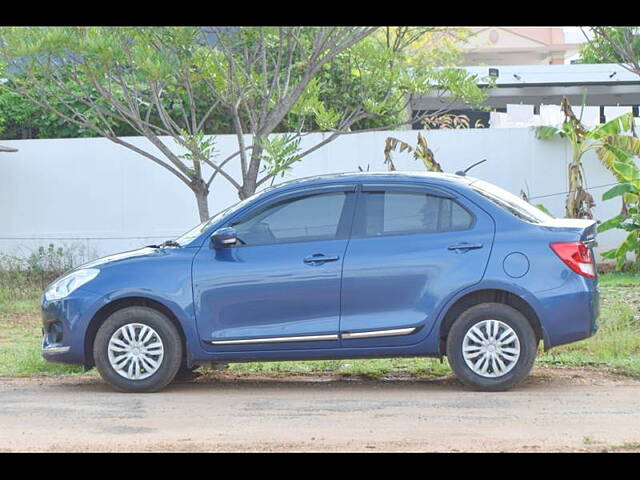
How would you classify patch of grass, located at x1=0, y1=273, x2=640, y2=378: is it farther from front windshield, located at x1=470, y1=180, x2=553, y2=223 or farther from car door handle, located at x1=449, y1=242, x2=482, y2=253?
front windshield, located at x1=470, y1=180, x2=553, y2=223

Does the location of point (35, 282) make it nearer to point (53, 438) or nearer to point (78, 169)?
point (78, 169)

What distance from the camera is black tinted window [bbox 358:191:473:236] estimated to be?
29.5ft

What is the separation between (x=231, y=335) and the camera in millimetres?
8914

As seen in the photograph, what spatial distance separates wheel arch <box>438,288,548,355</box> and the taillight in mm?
452

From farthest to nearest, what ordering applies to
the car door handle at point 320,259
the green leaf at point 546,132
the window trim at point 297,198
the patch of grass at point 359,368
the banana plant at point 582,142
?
the green leaf at point 546,132, the banana plant at point 582,142, the patch of grass at point 359,368, the window trim at point 297,198, the car door handle at point 320,259

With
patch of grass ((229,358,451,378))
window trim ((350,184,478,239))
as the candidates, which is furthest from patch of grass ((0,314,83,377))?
window trim ((350,184,478,239))

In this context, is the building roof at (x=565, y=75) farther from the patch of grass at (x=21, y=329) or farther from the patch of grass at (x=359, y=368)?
the patch of grass at (x=359, y=368)

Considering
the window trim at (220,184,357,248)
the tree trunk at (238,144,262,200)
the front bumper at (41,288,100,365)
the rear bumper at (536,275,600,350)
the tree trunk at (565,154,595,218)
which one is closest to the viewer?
the rear bumper at (536,275,600,350)

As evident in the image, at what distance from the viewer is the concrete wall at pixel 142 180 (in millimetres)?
17500

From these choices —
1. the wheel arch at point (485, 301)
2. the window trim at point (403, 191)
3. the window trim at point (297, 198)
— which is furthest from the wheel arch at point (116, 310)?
the wheel arch at point (485, 301)

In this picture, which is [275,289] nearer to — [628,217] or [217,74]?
[217,74]

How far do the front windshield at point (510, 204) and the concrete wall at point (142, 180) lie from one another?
814 centimetres

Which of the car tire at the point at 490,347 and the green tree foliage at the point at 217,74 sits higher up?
the green tree foliage at the point at 217,74

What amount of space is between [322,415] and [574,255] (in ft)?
7.58
